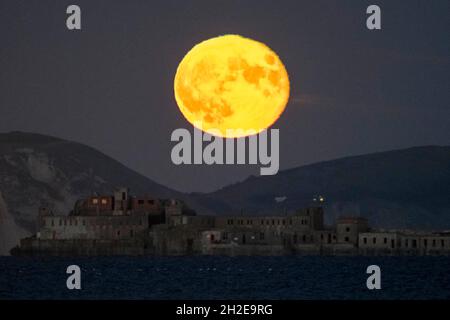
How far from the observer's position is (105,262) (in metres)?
196

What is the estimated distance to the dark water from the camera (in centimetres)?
12750

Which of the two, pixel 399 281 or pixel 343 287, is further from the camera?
pixel 399 281

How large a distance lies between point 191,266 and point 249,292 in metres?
51.0

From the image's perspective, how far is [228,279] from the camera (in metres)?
148

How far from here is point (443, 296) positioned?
424 ft

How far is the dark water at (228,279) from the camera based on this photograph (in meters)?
128
